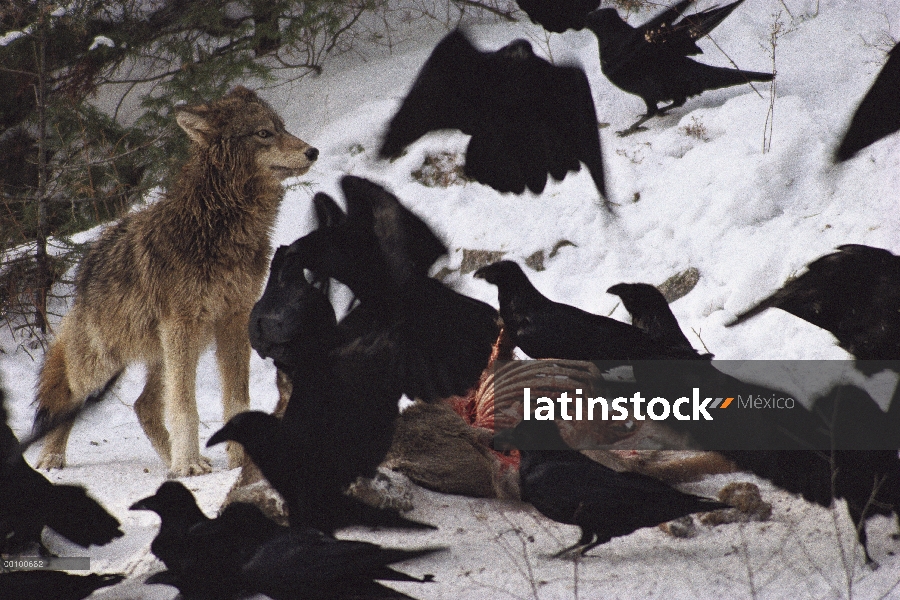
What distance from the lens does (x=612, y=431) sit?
1.90 m

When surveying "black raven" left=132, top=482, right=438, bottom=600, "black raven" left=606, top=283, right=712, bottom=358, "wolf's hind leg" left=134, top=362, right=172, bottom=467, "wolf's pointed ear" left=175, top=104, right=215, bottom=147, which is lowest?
"wolf's hind leg" left=134, top=362, right=172, bottom=467

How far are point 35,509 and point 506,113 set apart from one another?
121 cm

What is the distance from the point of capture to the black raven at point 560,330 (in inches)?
57.6

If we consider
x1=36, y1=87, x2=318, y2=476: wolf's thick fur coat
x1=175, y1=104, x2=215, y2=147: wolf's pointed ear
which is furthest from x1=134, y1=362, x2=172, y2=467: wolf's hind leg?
x1=175, y1=104, x2=215, y2=147: wolf's pointed ear

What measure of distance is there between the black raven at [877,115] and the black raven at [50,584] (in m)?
1.52

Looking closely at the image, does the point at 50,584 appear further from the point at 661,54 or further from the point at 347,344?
the point at 661,54

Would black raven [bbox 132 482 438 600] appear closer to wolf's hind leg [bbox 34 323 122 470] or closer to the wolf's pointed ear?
wolf's hind leg [bbox 34 323 122 470]

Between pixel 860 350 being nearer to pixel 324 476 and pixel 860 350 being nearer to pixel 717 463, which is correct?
pixel 717 463

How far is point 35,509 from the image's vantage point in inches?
62.6

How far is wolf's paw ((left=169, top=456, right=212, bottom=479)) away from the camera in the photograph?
2244 mm

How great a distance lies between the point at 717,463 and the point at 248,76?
1681mm

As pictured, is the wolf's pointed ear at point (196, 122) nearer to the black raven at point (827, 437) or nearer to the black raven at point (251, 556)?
the black raven at point (251, 556)

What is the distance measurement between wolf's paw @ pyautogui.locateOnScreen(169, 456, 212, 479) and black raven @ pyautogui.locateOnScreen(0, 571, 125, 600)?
2.37ft

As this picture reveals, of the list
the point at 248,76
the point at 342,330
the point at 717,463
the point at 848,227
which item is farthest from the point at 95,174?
the point at 848,227
